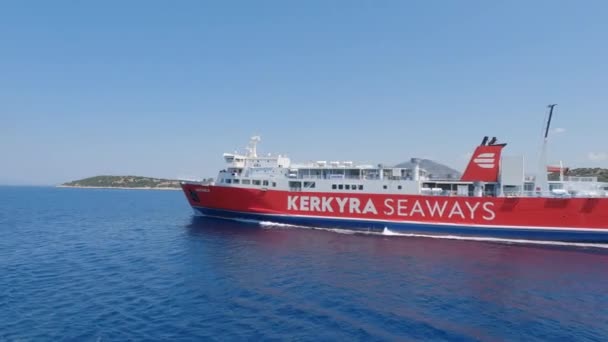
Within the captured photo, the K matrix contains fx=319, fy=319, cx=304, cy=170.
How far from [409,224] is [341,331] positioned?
18.0 meters

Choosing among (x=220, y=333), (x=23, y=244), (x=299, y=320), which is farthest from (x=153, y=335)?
(x=23, y=244)

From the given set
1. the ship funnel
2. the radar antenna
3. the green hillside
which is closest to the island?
the green hillside

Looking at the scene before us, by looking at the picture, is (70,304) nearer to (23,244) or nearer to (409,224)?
(23,244)

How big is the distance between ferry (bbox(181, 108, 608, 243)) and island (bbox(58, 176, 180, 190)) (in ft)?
483

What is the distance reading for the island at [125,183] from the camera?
166 metres

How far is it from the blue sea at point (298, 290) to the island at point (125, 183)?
152 metres

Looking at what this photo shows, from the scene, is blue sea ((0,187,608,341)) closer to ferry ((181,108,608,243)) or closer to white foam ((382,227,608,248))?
white foam ((382,227,608,248))

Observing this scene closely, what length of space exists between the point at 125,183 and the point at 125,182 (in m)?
1.12

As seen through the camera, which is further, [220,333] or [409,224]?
[409,224]

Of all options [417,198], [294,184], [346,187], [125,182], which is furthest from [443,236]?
[125,182]

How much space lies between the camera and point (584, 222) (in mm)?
22859

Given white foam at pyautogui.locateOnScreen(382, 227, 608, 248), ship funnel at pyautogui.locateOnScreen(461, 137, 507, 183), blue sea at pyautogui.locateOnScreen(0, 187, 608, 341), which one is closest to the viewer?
blue sea at pyautogui.locateOnScreen(0, 187, 608, 341)

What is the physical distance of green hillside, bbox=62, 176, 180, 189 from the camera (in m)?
167

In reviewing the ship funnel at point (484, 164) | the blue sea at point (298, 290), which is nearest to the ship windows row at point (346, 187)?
the blue sea at point (298, 290)
